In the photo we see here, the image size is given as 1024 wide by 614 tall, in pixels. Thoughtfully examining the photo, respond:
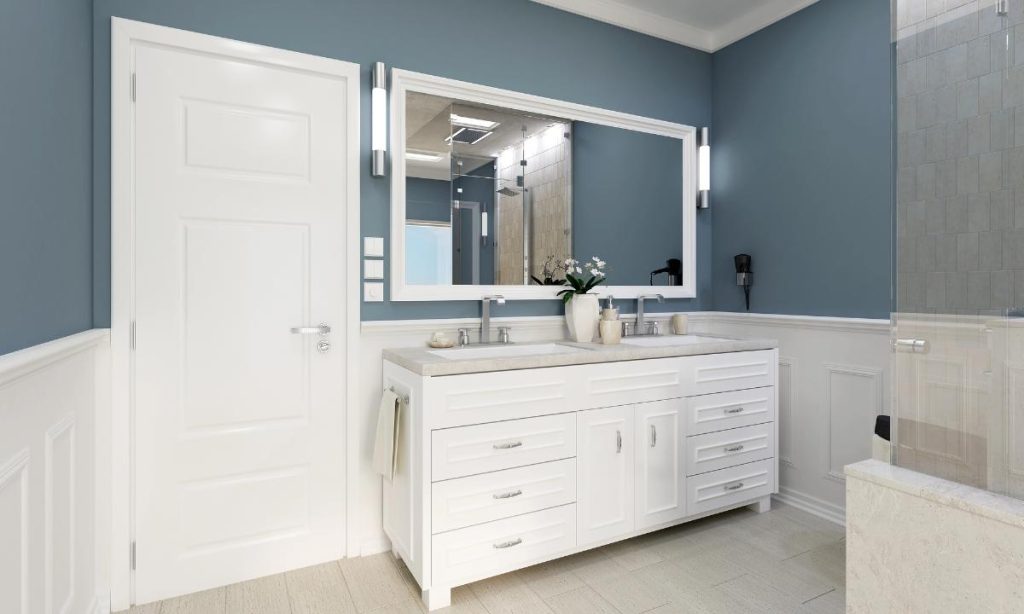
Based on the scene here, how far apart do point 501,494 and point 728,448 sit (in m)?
1.22

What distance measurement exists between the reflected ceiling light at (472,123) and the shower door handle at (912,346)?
2019 mm

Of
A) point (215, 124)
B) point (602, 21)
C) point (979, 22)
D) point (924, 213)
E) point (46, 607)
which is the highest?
point (602, 21)

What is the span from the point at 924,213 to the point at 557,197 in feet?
6.20

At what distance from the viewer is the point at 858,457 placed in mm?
2721

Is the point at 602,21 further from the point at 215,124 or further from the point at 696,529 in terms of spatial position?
the point at 696,529

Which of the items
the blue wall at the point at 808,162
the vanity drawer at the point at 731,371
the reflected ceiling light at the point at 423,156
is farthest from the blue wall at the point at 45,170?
the blue wall at the point at 808,162

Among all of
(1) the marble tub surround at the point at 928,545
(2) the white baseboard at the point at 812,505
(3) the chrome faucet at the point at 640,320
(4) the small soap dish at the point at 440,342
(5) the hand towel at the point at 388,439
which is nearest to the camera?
(1) the marble tub surround at the point at 928,545

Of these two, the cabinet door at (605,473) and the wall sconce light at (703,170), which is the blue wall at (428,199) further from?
the wall sconce light at (703,170)

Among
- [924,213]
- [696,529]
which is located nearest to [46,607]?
[924,213]

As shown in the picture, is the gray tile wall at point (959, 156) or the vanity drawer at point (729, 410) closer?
the gray tile wall at point (959, 156)

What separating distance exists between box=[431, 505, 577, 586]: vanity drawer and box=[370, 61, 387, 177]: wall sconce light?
4.97 ft

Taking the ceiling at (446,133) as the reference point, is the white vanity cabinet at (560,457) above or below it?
below

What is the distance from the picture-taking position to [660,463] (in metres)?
2.48

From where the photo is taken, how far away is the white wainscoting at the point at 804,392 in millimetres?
2434
